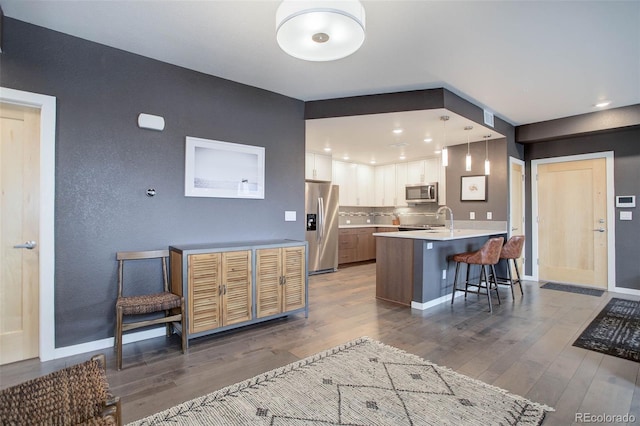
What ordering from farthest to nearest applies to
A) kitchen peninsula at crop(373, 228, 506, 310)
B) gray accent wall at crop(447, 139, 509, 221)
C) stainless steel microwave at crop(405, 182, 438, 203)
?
stainless steel microwave at crop(405, 182, 438, 203) → gray accent wall at crop(447, 139, 509, 221) → kitchen peninsula at crop(373, 228, 506, 310)

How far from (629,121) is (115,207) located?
626 cm

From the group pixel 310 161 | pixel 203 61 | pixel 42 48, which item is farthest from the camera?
pixel 310 161

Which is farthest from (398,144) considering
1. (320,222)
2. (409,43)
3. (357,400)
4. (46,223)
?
(46,223)

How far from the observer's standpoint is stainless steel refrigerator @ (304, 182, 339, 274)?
6121 mm

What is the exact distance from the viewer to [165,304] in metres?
2.65

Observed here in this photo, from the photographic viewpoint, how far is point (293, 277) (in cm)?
351

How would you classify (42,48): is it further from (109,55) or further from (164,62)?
(164,62)

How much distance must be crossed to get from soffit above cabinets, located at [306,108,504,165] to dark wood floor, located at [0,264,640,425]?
2.38 metres

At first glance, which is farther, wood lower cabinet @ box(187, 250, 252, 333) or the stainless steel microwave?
the stainless steel microwave

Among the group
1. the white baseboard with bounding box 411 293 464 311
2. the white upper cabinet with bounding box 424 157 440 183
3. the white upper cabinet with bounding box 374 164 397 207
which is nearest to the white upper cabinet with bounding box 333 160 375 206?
the white upper cabinet with bounding box 374 164 397 207

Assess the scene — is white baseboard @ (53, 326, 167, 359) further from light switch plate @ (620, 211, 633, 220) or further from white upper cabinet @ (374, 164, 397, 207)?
light switch plate @ (620, 211, 633, 220)

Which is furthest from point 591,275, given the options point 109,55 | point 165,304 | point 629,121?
point 109,55

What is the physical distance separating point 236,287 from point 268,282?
354mm

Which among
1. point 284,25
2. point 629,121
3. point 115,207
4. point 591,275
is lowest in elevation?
point 591,275
